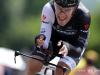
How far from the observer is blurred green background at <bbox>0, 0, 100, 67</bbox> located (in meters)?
6.69

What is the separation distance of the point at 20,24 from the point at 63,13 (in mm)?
4088

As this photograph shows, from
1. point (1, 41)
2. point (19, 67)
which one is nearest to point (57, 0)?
point (19, 67)

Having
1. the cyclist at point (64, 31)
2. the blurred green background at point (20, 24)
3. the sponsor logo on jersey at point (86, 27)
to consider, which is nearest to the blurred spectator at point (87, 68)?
the cyclist at point (64, 31)

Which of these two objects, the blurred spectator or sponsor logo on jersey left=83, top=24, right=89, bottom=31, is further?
the blurred spectator

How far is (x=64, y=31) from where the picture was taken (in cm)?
402

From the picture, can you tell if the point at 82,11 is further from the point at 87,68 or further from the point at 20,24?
the point at 20,24

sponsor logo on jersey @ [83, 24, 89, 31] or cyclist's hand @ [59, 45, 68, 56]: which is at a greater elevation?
sponsor logo on jersey @ [83, 24, 89, 31]

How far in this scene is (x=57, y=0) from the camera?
12.8 feet

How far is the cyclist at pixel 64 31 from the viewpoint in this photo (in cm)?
386

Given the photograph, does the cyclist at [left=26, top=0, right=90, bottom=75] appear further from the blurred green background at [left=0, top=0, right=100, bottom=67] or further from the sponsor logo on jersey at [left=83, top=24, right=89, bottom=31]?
the blurred green background at [left=0, top=0, right=100, bottom=67]

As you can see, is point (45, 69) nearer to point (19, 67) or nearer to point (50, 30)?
point (50, 30)

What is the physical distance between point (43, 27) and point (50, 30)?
0.22ft

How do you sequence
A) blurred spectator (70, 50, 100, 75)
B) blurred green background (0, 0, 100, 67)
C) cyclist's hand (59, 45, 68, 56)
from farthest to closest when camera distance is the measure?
blurred green background (0, 0, 100, 67) → blurred spectator (70, 50, 100, 75) → cyclist's hand (59, 45, 68, 56)

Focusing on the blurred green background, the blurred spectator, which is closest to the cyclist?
the blurred spectator
